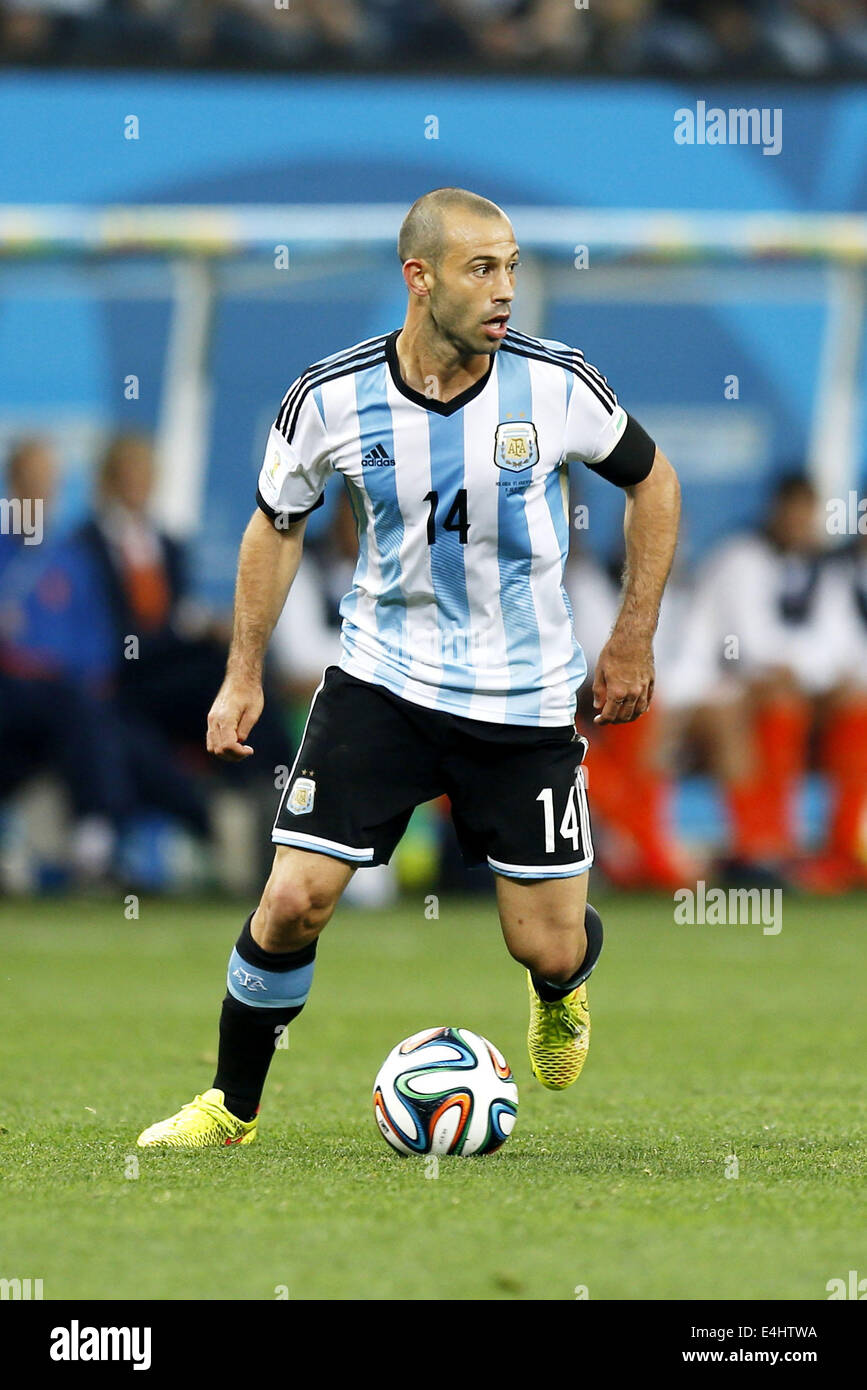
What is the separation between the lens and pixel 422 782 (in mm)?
5312

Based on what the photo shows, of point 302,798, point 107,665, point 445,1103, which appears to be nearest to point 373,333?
point 107,665

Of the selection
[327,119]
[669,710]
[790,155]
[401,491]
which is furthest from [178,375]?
A: [401,491]

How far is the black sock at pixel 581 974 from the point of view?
18.2 ft

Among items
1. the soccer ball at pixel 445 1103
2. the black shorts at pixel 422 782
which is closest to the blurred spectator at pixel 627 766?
the black shorts at pixel 422 782

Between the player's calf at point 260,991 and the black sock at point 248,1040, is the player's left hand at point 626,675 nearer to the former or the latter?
the player's calf at point 260,991

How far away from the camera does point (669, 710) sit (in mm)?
12117

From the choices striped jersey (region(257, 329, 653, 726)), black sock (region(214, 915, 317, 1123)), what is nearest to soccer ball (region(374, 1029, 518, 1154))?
black sock (region(214, 915, 317, 1123))

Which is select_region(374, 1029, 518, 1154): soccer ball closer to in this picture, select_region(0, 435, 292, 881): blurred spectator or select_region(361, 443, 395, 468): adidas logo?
select_region(361, 443, 395, 468): adidas logo

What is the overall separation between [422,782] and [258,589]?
23.4 inches

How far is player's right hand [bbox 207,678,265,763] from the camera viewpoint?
16.8ft

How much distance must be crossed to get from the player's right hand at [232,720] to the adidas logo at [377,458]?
23.0 inches

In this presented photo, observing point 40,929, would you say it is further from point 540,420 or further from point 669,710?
A: point 540,420

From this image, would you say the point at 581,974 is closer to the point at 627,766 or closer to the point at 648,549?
the point at 648,549
